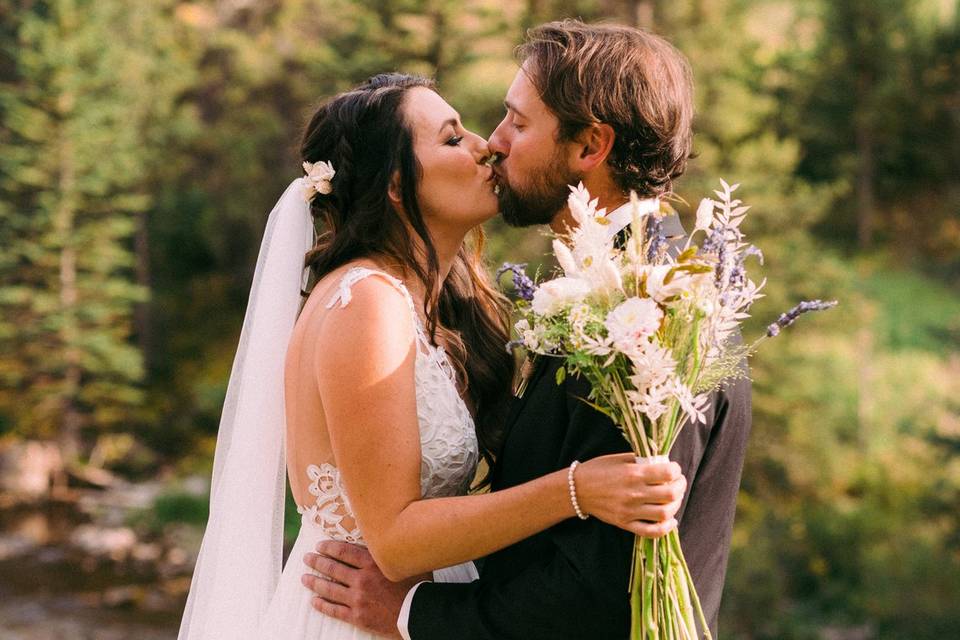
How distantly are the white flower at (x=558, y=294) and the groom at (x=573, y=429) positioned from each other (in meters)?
0.35

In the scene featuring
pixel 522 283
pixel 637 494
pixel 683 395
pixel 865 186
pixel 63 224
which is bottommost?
pixel 637 494

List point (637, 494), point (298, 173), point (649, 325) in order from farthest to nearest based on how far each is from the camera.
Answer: point (298, 173) < point (637, 494) < point (649, 325)

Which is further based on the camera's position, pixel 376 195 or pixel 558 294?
pixel 376 195

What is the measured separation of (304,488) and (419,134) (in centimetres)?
101

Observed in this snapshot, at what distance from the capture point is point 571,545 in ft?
6.99

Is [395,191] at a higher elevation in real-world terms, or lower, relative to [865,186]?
lower

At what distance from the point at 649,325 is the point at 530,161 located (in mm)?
1056

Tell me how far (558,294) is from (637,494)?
42 cm

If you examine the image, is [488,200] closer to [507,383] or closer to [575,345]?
[507,383]

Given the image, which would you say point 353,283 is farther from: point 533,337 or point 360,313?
point 533,337

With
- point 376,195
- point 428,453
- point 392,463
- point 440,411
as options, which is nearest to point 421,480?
point 428,453

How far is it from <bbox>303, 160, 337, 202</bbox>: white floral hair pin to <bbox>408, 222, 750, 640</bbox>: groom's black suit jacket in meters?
0.86

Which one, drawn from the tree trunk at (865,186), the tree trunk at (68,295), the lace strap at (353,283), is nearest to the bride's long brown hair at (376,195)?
the lace strap at (353,283)

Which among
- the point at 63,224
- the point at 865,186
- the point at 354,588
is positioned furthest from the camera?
the point at 865,186
